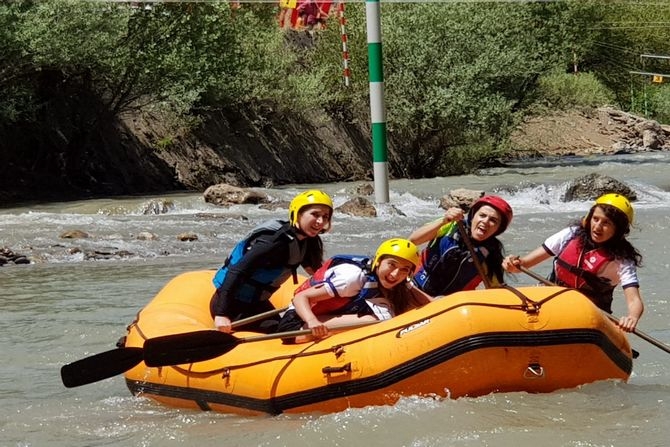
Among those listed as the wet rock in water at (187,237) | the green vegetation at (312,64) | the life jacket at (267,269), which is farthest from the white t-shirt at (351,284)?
the green vegetation at (312,64)

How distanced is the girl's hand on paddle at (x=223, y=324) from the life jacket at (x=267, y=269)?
11cm

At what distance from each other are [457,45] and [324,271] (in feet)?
50.3

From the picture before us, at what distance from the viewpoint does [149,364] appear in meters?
4.34

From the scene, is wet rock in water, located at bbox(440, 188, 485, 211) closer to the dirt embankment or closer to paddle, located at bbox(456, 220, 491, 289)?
paddle, located at bbox(456, 220, 491, 289)

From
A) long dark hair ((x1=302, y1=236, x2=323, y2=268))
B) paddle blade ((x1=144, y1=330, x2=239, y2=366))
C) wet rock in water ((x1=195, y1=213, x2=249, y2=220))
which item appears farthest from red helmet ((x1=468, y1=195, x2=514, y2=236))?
wet rock in water ((x1=195, y1=213, x2=249, y2=220))

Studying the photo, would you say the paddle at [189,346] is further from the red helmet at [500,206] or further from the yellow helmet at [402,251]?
the red helmet at [500,206]

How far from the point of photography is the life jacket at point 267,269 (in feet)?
14.6

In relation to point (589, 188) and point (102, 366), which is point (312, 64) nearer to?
point (589, 188)

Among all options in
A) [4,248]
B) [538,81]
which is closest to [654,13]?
[538,81]

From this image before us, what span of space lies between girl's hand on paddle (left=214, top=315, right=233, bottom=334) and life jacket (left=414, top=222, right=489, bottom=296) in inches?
32.5

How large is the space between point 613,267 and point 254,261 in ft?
4.75

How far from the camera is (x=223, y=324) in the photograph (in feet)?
15.0

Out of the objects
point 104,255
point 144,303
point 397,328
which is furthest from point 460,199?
point 397,328

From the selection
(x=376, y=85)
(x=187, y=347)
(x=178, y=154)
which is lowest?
(x=178, y=154)
